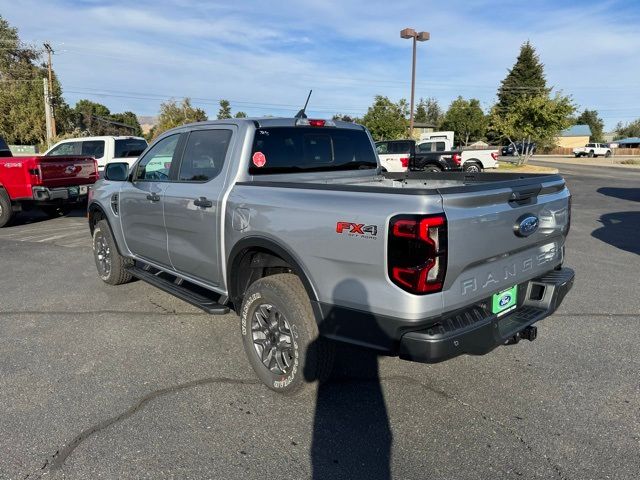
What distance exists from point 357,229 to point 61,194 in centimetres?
926

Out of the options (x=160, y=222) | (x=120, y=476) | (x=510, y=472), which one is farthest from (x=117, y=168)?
(x=510, y=472)

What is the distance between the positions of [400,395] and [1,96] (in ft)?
144

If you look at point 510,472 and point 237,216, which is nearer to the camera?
point 510,472

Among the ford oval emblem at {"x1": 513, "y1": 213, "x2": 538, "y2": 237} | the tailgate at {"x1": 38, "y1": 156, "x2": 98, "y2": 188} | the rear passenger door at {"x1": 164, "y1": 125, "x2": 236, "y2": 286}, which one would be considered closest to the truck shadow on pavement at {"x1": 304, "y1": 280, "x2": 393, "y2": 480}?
the ford oval emblem at {"x1": 513, "y1": 213, "x2": 538, "y2": 237}

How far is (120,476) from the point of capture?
2.53m

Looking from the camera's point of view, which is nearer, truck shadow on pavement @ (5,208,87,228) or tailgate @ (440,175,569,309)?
tailgate @ (440,175,569,309)

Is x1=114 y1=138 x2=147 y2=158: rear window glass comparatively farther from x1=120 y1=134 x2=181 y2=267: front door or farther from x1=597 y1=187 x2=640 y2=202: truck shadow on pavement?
x1=597 y1=187 x2=640 y2=202: truck shadow on pavement

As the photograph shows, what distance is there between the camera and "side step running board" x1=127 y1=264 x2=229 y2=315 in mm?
3809

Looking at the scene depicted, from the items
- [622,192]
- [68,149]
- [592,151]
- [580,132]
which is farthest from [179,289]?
[580,132]

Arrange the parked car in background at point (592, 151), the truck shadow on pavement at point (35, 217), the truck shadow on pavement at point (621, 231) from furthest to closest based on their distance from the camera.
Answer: the parked car in background at point (592, 151) → the truck shadow on pavement at point (35, 217) → the truck shadow on pavement at point (621, 231)

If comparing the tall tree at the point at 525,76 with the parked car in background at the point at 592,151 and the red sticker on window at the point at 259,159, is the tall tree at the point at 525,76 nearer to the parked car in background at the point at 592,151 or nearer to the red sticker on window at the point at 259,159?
the parked car in background at the point at 592,151

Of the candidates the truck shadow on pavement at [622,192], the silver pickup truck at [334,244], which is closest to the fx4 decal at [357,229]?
the silver pickup truck at [334,244]

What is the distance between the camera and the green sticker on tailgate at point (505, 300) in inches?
116

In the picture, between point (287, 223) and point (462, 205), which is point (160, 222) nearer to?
point (287, 223)
